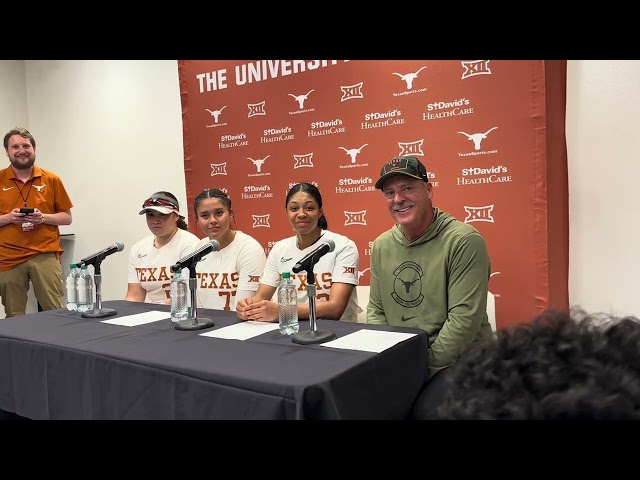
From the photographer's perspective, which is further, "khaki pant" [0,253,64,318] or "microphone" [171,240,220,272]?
"khaki pant" [0,253,64,318]

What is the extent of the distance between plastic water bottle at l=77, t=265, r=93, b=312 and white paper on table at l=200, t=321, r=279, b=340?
2.87ft

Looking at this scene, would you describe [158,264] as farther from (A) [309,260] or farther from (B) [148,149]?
(B) [148,149]

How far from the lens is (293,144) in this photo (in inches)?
141

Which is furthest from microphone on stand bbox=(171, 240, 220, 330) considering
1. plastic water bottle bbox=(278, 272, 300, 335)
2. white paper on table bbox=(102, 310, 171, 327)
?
plastic water bottle bbox=(278, 272, 300, 335)

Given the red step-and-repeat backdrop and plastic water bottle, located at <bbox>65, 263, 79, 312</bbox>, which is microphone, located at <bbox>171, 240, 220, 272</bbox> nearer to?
plastic water bottle, located at <bbox>65, 263, 79, 312</bbox>

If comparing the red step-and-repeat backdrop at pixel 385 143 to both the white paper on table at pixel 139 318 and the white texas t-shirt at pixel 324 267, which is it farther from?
the white paper on table at pixel 139 318

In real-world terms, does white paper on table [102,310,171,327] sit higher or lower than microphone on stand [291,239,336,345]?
lower

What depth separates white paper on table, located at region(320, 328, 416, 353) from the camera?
1.52 m

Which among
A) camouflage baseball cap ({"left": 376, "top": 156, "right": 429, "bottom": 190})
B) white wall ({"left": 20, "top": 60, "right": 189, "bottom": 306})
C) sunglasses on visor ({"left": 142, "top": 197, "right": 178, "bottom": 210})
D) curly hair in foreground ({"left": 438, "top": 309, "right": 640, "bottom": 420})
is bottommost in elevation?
curly hair in foreground ({"left": 438, "top": 309, "right": 640, "bottom": 420})

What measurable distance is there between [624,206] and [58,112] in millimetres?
5056

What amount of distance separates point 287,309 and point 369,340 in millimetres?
324

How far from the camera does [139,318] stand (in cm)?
211

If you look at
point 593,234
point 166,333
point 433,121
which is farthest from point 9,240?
point 593,234
